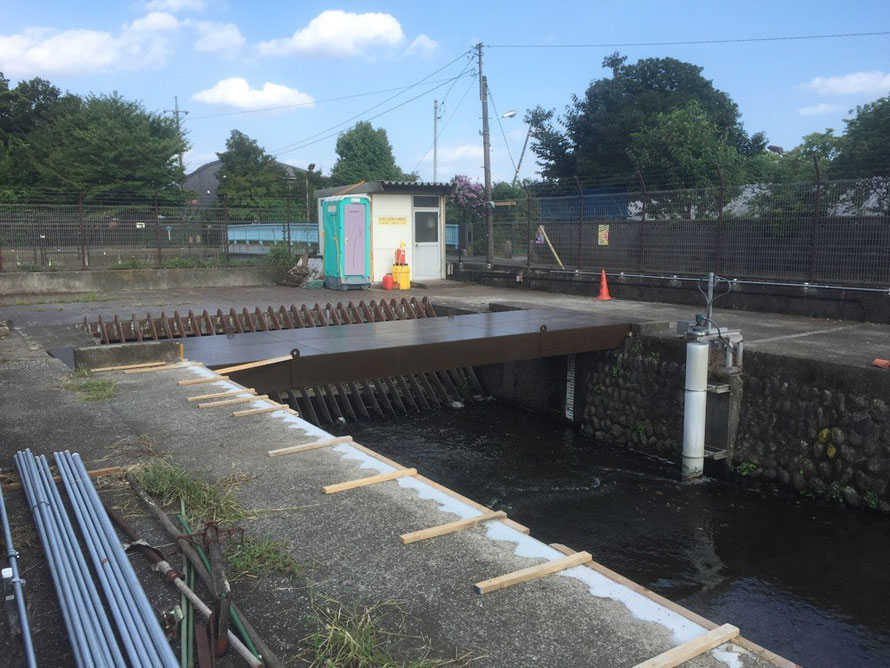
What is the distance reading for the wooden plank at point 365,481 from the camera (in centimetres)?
429

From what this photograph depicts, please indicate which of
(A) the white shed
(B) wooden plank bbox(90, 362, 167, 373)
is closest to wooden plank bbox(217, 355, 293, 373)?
(B) wooden plank bbox(90, 362, 167, 373)

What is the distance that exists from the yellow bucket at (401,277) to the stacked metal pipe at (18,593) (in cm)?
1564

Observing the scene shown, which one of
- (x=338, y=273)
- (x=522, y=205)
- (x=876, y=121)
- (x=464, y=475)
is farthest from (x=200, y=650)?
(x=876, y=121)

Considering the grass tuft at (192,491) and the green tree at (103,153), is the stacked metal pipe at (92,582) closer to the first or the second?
the grass tuft at (192,491)

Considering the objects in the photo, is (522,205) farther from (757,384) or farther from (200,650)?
(200,650)

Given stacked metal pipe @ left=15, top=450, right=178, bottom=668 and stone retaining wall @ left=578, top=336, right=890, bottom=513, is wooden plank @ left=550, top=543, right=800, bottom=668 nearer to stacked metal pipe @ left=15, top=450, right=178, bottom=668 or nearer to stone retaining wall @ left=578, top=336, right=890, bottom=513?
stacked metal pipe @ left=15, top=450, right=178, bottom=668

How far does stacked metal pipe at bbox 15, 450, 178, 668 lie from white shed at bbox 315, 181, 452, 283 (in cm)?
1539

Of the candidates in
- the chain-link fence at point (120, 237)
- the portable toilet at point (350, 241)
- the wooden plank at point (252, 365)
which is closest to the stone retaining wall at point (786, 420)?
the wooden plank at point (252, 365)

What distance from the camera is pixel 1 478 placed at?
14.5 ft

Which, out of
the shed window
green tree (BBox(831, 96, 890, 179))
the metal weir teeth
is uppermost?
green tree (BBox(831, 96, 890, 179))

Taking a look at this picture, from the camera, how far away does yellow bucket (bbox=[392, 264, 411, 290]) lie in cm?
1908

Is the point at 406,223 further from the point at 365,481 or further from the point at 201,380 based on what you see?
the point at 365,481

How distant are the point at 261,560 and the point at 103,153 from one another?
3401cm

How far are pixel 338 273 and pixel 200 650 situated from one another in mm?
16721
